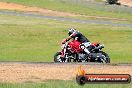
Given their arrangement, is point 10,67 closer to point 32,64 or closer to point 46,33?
point 32,64

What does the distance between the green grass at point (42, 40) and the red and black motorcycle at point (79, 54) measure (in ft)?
14.4

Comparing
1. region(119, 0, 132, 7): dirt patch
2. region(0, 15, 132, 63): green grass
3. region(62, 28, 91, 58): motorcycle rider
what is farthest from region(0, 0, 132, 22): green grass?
region(62, 28, 91, 58): motorcycle rider

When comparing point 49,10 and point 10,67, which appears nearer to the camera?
point 10,67

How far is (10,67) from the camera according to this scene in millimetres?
21047

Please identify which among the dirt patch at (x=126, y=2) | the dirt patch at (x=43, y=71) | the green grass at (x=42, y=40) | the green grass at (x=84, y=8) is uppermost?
the dirt patch at (x=43, y=71)

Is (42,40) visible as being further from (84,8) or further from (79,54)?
(84,8)

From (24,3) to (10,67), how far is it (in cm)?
6102

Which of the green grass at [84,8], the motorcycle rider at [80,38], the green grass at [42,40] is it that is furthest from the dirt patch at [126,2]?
the motorcycle rider at [80,38]

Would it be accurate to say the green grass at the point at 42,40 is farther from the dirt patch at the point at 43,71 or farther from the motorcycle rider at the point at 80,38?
the dirt patch at the point at 43,71

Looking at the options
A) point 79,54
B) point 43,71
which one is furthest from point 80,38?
point 43,71

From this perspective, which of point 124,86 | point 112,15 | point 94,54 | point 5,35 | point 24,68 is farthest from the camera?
point 112,15

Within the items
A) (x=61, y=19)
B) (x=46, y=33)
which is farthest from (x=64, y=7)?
(x=46, y=33)

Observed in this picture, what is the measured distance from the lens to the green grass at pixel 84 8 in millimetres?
75375

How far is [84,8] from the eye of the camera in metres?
79.6
